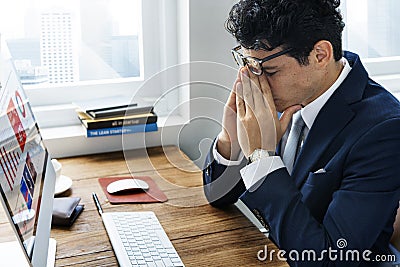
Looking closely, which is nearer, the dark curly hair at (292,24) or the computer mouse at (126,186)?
the dark curly hair at (292,24)

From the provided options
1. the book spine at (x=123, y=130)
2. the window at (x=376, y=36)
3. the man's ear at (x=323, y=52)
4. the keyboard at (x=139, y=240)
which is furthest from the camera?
the window at (x=376, y=36)

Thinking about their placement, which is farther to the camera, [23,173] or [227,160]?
[227,160]

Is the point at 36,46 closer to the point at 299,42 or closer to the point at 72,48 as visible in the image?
the point at 72,48

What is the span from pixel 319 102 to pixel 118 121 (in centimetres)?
82

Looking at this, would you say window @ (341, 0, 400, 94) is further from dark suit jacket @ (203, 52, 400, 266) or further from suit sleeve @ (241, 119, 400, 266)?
suit sleeve @ (241, 119, 400, 266)

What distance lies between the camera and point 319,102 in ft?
5.08

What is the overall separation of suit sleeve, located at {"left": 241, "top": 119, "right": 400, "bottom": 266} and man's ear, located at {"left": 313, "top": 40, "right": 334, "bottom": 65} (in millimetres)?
200

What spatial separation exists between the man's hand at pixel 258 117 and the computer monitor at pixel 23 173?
485 mm

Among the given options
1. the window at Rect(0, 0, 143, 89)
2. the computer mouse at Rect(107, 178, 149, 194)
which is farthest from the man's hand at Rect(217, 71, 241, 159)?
the window at Rect(0, 0, 143, 89)

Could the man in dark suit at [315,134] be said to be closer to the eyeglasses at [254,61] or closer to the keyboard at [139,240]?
the eyeglasses at [254,61]

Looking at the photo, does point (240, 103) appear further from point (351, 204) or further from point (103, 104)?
point (103, 104)

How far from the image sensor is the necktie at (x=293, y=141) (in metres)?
1.65

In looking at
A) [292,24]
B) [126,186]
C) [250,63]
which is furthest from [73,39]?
[292,24]

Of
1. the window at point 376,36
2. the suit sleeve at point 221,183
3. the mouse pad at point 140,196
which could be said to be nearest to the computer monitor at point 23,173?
the mouse pad at point 140,196
